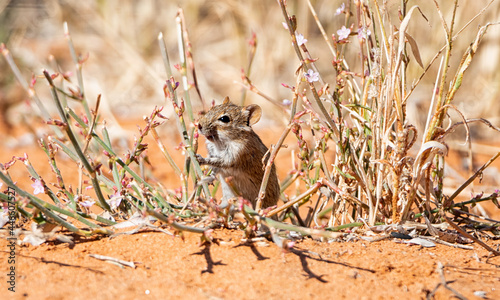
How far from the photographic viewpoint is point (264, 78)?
25.4ft

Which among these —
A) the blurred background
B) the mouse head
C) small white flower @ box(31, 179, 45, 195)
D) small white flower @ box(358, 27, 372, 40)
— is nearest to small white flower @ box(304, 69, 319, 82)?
small white flower @ box(358, 27, 372, 40)

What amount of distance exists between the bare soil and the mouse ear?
1.00 metres

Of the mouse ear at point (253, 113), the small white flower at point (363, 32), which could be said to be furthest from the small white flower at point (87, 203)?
the small white flower at point (363, 32)

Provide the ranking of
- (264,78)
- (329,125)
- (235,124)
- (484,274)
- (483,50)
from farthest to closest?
(264,78)
(483,50)
(235,124)
(329,125)
(484,274)

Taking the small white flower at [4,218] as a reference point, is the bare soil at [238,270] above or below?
below

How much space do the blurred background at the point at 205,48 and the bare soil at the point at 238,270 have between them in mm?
3686

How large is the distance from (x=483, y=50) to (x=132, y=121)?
15.6 feet

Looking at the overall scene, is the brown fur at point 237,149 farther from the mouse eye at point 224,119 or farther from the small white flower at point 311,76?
the small white flower at point 311,76

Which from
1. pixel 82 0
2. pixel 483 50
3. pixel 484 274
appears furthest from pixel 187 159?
pixel 82 0

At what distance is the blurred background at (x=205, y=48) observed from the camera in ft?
22.6

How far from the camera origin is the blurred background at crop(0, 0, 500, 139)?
22.6 feet

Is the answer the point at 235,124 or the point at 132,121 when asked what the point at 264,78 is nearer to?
the point at 132,121

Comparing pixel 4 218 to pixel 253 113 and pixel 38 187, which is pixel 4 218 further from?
pixel 253 113

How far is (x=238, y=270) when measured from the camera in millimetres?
2383
